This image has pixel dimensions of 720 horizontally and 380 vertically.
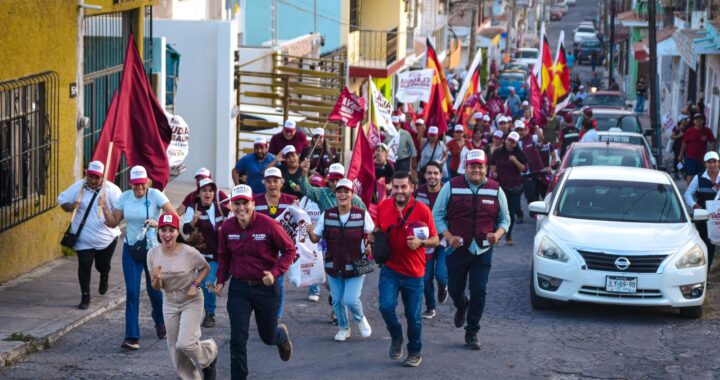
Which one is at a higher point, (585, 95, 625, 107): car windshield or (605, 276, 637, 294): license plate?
(585, 95, 625, 107): car windshield

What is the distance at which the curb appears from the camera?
428 inches

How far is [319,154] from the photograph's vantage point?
18.1 metres

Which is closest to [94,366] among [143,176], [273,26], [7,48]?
[143,176]

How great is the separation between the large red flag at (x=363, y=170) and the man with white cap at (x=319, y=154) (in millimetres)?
2186

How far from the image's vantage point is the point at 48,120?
15.5 m

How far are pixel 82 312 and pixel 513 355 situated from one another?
4.44 m

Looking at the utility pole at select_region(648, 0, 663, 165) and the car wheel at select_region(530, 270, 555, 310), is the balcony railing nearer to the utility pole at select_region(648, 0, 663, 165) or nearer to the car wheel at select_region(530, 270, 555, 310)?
the utility pole at select_region(648, 0, 663, 165)

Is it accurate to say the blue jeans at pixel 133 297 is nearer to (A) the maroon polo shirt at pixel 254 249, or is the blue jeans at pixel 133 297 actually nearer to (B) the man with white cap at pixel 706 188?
(A) the maroon polo shirt at pixel 254 249

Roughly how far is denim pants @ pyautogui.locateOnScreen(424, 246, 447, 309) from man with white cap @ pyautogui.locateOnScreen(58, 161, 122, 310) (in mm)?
3248

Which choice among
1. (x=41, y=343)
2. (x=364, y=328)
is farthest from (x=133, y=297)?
Answer: (x=364, y=328)

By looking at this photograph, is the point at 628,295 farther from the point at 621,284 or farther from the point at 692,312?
the point at 692,312

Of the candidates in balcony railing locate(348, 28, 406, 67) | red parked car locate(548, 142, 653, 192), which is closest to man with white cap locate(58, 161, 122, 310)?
red parked car locate(548, 142, 653, 192)

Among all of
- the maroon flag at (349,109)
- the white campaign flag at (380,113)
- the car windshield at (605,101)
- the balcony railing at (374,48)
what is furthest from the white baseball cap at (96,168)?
the car windshield at (605,101)

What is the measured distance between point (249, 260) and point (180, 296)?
61 cm
